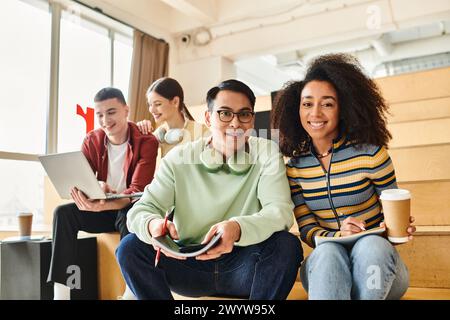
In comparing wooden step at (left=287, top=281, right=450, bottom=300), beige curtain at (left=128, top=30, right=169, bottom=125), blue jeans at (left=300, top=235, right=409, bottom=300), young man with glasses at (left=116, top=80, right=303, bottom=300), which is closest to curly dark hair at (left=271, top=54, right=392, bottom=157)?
young man with glasses at (left=116, top=80, right=303, bottom=300)

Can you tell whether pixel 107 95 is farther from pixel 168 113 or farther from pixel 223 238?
pixel 223 238

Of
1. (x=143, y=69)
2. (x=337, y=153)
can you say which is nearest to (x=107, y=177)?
(x=337, y=153)

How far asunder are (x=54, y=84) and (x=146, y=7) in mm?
1580

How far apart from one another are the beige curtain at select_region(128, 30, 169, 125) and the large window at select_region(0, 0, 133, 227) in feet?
1.17

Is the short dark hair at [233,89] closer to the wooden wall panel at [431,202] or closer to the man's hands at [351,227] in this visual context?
the man's hands at [351,227]

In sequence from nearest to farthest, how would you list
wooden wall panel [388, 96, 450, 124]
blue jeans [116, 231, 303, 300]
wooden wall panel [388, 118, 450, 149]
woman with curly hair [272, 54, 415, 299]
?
blue jeans [116, 231, 303, 300] < woman with curly hair [272, 54, 415, 299] < wooden wall panel [388, 118, 450, 149] < wooden wall panel [388, 96, 450, 124]

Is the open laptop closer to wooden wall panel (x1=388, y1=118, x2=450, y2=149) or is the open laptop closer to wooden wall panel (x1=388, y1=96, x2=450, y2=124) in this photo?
wooden wall panel (x1=388, y1=118, x2=450, y2=149)

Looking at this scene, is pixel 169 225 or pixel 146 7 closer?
pixel 169 225

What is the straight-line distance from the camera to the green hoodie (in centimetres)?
125

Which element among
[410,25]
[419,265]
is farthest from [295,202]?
[410,25]

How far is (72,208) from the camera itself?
6.02 ft

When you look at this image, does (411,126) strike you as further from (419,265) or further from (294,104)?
(294,104)

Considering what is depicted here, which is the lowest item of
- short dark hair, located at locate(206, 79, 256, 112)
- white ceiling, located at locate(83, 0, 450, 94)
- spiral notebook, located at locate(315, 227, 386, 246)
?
spiral notebook, located at locate(315, 227, 386, 246)

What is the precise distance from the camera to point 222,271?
3.97ft
